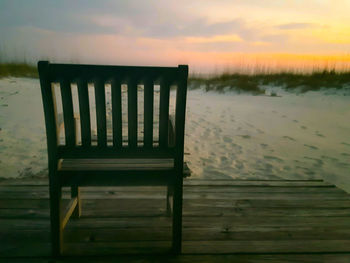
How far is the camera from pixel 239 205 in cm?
250

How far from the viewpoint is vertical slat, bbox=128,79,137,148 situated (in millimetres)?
1565

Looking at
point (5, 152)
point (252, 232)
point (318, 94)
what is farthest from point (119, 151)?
point (318, 94)

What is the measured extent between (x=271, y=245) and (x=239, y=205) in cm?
59

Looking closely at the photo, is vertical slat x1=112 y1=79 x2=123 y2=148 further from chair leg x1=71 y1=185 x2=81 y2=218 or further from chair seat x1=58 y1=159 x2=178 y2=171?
chair leg x1=71 y1=185 x2=81 y2=218

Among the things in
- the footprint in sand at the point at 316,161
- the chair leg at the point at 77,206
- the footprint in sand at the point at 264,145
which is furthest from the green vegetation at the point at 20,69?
the chair leg at the point at 77,206

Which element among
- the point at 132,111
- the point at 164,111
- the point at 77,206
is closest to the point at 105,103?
the point at 132,111

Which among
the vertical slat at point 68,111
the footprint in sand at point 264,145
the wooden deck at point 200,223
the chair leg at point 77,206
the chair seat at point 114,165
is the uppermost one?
the vertical slat at point 68,111

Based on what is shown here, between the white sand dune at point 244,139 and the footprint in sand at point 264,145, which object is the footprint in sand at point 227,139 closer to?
the white sand dune at point 244,139

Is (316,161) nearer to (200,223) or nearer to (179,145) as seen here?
(200,223)

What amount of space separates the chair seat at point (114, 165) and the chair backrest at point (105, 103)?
9 cm

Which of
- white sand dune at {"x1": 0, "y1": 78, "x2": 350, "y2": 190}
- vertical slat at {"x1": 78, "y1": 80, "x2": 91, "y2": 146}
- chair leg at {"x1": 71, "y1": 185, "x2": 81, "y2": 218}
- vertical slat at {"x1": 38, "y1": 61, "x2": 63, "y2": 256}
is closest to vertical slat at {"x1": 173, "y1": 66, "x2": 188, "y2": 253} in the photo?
vertical slat at {"x1": 78, "y1": 80, "x2": 91, "y2": 146}

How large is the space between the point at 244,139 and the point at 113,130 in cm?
459

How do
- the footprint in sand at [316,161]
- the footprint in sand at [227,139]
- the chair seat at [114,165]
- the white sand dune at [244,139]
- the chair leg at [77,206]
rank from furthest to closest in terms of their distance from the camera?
1. the footprint in sand at [227,139]
2. the footprint in sand at [316,161]
3. the white sand dune at [244,139]
4. the chair leg at [77,206]
5. the chair seat at [114,165]

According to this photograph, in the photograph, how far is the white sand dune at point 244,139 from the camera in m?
4.15
